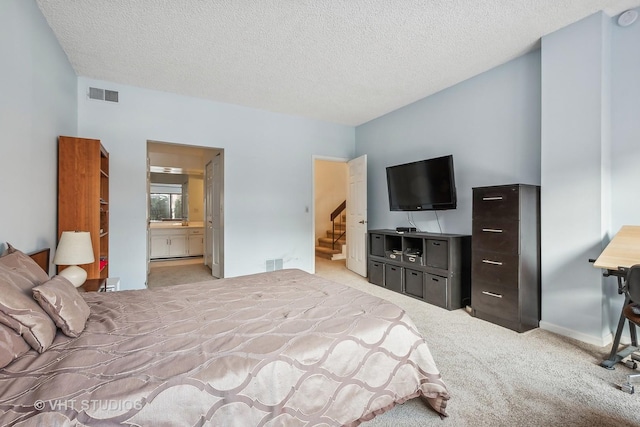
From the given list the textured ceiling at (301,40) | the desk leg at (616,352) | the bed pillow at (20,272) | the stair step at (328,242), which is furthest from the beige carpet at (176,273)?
the desk leg at (616,352)

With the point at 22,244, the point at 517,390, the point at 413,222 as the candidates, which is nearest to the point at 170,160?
the point at 22,244

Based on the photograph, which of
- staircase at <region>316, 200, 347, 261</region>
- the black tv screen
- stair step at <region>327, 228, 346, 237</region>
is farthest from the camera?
stair step at <region>327, 228, 346, 237</region>

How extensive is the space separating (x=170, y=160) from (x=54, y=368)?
6196 millimetres

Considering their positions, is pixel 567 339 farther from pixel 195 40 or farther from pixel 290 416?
pixel 195 40

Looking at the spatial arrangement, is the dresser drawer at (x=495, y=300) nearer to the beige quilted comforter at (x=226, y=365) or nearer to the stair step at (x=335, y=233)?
the beige quilted comforter at (x=226, y=365)

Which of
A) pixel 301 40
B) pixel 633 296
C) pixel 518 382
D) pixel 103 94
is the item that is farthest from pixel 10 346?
pixel 103 94

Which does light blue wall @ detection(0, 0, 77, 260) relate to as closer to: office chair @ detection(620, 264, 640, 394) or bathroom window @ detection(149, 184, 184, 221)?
office chair @ detection(620, 264, 640, 394)

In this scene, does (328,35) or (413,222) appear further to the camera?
(413,222)

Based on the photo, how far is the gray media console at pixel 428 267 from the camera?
3.45m

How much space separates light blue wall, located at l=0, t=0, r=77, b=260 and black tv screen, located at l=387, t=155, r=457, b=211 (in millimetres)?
4003

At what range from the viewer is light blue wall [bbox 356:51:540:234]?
316 cm

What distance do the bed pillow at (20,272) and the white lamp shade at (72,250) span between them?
56 cm

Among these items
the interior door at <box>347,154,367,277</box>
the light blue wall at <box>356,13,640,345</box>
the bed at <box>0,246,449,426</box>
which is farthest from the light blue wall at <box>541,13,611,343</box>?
the interior door at <box>347,154,367,277</box>

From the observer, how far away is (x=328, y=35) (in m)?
2.80
